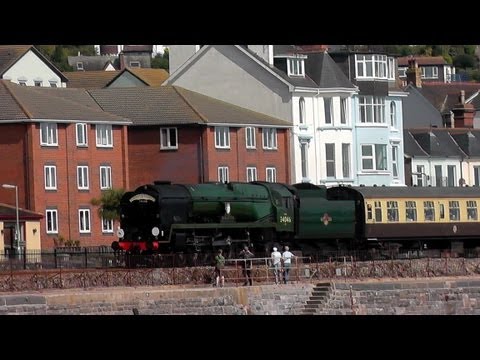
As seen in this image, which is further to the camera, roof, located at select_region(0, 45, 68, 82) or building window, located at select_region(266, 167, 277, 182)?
roof, located at select_region(0, 45, 68, 82)

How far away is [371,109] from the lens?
84375 millimetres

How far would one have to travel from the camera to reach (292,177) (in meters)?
81.6

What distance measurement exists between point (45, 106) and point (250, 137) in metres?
10.8

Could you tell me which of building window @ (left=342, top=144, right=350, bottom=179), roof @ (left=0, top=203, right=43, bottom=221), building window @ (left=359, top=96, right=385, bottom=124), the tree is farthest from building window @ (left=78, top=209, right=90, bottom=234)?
building window @ (left=359, top=96, right=385, bottom=124)

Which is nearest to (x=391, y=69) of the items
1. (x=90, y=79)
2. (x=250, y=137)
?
(x=250, y=137)

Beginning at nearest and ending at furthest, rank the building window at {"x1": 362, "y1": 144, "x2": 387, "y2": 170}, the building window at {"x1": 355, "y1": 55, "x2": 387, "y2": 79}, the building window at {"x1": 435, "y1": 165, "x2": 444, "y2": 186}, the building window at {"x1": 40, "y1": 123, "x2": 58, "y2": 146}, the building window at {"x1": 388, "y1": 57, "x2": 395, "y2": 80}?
1. the building window at {"x1": 40, "y1": 123, "x2": 58, "y2": 146}
2. the building window at {"x1": 362, "y1": 144, "x2": 387, "y2": 170}
3. the building window at {"x1": 355, "y1": 55, "x2": 387, "y2": 79}
4. the building window at {"x1": 388, "y1": 57, "x2": 395, "y2": 80}
5. the building window at {"x1": 435, "y1": 165, "x2": 444, "y2": 186}

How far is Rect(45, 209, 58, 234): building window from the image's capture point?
2842 inches

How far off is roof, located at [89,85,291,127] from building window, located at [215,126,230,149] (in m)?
0.48

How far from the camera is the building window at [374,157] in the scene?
8350 cm

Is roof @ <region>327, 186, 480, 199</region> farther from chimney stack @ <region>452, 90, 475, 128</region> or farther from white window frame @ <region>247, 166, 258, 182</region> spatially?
chimney stack @ <region>452, 90, 475, 128</region>

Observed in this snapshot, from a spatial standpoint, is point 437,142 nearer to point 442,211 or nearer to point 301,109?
point 301,109

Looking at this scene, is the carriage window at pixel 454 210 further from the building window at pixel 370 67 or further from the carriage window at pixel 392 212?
the building window at pixel 370 67
